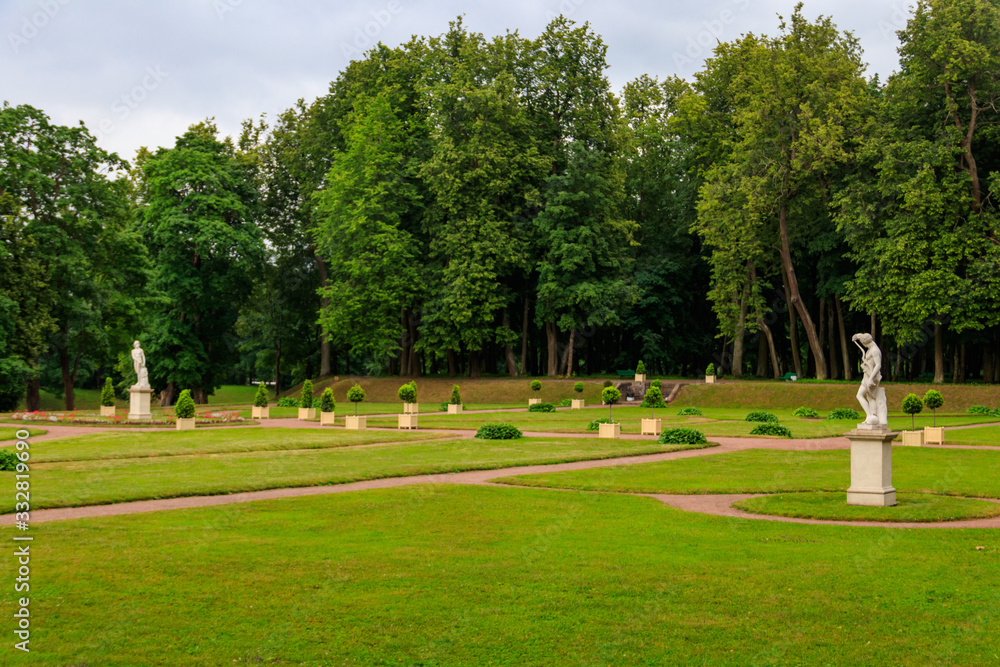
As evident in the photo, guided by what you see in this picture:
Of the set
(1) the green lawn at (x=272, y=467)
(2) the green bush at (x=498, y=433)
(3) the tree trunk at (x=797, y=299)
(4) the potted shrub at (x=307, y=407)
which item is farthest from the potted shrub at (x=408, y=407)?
(3) the tree trunk at (x=797, y=299)

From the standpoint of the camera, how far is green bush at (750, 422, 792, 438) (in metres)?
28.8

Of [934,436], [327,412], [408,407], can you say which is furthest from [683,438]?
[327,412]

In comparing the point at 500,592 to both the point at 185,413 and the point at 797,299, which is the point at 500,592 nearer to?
the point at 185,413

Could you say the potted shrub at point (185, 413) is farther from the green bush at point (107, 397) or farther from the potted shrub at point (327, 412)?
the green bush at point (107, 397)

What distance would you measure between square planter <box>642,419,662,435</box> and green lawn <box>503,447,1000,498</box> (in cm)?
630

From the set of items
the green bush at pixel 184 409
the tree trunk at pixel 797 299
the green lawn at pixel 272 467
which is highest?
the tree trunk at pixel 797 299

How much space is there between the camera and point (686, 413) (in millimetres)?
39750

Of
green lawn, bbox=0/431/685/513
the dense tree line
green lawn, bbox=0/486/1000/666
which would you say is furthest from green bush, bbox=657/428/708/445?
the dense tree line

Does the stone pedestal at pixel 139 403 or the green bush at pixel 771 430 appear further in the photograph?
the stone pedestal at pixel 139 403

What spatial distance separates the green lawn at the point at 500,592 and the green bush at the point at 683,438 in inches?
511

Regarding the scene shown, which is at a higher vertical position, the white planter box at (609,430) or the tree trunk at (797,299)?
the tree trunk at (797,299)

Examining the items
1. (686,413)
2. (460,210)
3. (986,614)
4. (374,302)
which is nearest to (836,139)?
(686,413)

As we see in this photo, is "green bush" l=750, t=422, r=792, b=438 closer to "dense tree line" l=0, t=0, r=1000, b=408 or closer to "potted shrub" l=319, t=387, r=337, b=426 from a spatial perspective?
"potted shrub" l=319, t=387, r=337, b=426

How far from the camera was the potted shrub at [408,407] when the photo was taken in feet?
105
